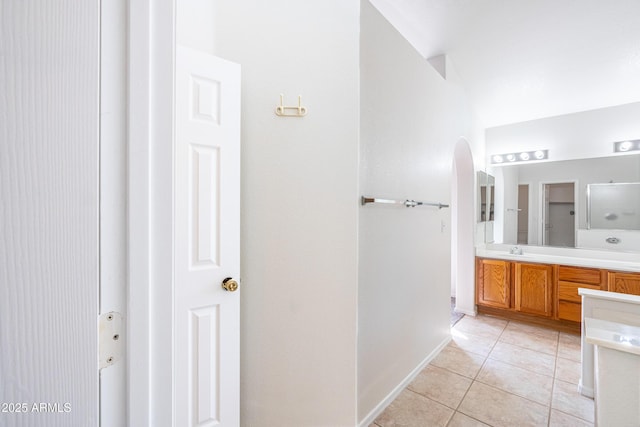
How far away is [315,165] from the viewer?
1.44 metres

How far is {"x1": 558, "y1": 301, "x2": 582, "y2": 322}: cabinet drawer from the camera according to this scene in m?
2.80

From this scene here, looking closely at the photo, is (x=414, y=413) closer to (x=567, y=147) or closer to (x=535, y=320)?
(x=535, y=320)

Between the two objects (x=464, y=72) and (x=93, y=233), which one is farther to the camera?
(x=464, y=72)

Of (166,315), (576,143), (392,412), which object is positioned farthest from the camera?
(576,143)

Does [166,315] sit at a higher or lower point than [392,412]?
higher

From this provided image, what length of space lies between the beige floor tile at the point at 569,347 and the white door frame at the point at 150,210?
11.3ft

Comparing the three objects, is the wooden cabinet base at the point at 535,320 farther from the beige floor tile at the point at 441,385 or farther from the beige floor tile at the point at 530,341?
the beige floor tile at the point at 441,385

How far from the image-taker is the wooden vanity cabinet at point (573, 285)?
2.72 m

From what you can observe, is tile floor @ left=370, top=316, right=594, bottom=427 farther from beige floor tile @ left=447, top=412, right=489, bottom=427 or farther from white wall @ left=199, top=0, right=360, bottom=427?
white wall @ left=199, top=0, right=360, bottom=427

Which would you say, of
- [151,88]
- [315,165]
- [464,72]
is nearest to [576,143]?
[464,72]

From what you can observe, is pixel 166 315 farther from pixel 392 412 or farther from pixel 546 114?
pixel 546 114

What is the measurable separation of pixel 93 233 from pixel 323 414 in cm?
156

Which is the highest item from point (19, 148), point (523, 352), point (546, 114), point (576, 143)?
point (546, 114)

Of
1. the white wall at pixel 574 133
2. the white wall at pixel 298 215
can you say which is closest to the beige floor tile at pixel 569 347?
the white wall at pixel 574 133
